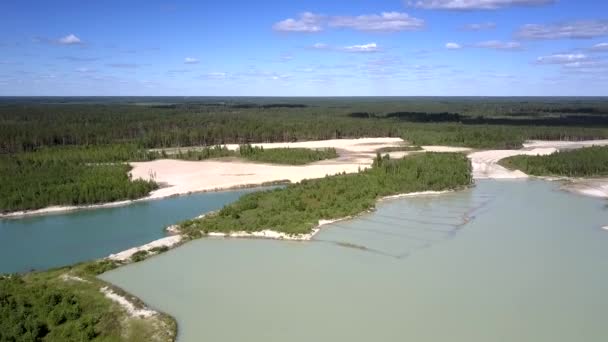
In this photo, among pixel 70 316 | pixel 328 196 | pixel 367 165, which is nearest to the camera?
pixel 70 316

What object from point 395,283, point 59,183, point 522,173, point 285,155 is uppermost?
point 285,155

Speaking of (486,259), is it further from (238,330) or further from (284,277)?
(238,330)

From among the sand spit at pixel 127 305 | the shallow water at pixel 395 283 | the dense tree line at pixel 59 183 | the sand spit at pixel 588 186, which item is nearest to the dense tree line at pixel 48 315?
the sand spit at pixel 127 305

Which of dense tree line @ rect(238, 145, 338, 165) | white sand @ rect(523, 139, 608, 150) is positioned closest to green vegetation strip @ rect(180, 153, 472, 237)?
dense tree line @ rect(238, 145, 338, 165)

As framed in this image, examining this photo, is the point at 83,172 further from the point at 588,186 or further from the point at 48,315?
the point at 588,186

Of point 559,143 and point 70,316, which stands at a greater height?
point 559,143

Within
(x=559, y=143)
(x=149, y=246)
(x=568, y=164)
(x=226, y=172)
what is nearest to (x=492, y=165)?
(x=568, y=164)

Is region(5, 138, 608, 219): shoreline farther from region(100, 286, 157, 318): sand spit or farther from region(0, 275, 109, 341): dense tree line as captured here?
region(100, 286, 157, 318): sand spit

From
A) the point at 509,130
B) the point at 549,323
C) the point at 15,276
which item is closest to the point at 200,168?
the point at 15,276
